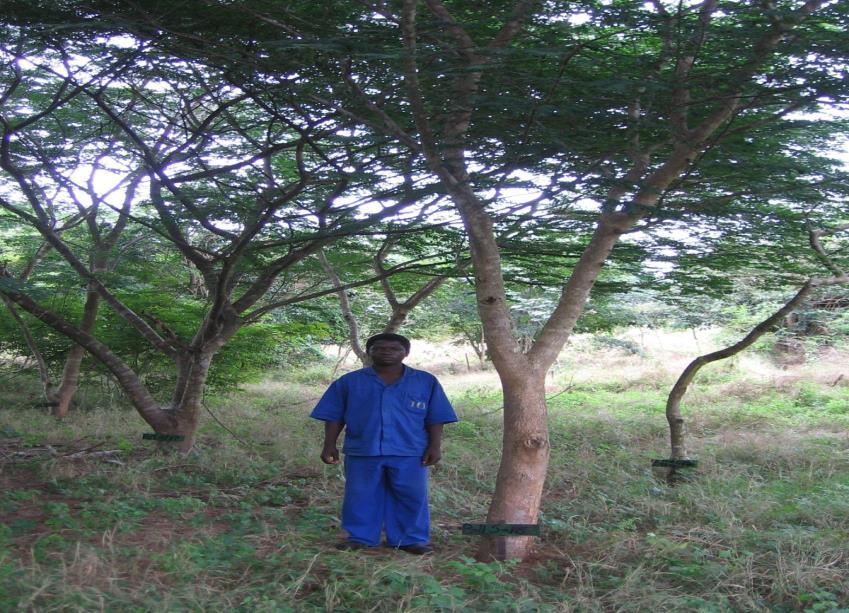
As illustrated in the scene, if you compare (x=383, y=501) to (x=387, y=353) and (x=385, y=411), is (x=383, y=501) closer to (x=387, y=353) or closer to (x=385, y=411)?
(x=385, y=411)

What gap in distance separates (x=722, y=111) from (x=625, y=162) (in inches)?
45.3

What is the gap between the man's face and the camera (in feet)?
18.5

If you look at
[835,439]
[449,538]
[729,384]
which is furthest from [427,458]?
[729,384]

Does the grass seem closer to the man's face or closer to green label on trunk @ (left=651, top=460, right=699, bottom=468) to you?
green label on trunk @ (left=651, top=460, right=699, bottom=468)

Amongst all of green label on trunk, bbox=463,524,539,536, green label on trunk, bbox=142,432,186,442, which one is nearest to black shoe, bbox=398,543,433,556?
green label on trunk, bbox=463,524,539,536

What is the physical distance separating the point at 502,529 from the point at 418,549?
0.63m

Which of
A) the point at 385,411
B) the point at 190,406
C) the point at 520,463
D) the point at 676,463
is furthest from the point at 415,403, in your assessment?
the point at 190,406

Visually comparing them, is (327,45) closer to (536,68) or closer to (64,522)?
(536,68)

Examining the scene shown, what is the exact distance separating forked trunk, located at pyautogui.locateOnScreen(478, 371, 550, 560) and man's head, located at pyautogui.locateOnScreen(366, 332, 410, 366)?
2.48 feet

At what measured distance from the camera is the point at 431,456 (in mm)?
5656

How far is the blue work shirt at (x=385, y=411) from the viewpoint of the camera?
5539 millimetres

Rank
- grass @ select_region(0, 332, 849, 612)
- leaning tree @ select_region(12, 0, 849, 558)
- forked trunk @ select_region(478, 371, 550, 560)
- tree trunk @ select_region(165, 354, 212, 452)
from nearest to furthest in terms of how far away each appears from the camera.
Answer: grass @ select_region(0, 332, 849, 612) < leaning tree @ select_region(12, 0, 849, 558) < forked trunk @ select_region(478, 371, 550, 560) < tree trunk @ select_region(165, 354, 212, 452)

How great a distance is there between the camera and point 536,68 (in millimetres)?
5449

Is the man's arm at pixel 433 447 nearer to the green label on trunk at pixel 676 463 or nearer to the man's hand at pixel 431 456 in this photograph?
the man's hand at pixel 431 456
